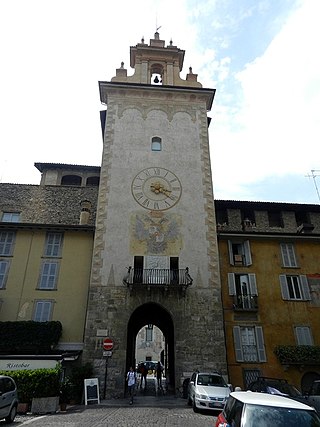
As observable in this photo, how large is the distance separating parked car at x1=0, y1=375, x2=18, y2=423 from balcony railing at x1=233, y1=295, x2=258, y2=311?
12.1 m

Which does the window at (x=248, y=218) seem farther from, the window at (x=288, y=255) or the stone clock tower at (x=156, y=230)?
the stone clock tower at (x=156, y=230)

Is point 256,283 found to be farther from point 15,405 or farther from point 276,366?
point 15,405

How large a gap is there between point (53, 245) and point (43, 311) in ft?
13.1

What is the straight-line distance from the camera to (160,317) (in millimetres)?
23625

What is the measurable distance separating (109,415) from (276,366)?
10.5m

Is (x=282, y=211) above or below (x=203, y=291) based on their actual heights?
above

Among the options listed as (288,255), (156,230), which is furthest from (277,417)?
(288,255)

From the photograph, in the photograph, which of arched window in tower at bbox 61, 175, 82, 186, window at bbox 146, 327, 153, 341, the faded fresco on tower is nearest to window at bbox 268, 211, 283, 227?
the faded fresco on tower

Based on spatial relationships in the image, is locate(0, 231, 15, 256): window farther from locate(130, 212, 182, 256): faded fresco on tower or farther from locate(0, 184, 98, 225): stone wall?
locate(130, 212, 182, 256): faded fresco on tower

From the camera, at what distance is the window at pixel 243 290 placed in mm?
18484

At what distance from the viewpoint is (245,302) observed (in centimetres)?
1858

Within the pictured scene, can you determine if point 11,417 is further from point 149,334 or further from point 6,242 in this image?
point 149,334

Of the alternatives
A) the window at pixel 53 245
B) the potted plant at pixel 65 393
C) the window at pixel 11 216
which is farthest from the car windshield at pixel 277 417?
the window at pixel 11 216

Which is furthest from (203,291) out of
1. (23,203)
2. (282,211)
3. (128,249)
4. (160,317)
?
(23,203)
